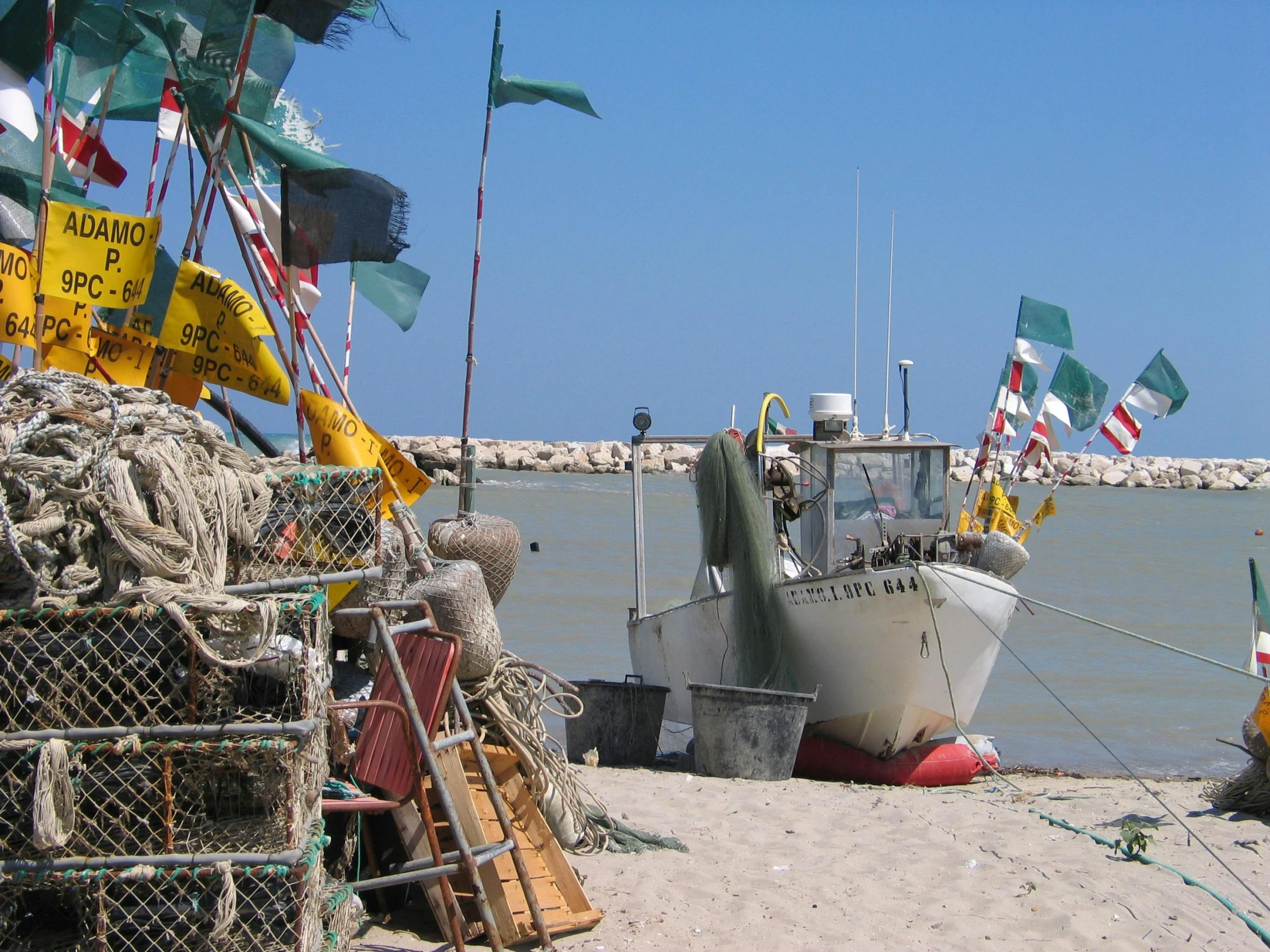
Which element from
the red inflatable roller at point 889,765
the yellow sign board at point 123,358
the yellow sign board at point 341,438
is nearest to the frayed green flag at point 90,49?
the yellow sign board at point 123,358

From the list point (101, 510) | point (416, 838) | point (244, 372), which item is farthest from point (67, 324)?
point (416, 838)

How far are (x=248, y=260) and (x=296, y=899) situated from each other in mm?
3173

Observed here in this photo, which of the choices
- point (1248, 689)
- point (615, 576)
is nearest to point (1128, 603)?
point (1248, 689)

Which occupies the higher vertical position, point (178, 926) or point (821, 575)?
point (821, 575)

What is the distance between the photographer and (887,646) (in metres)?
8.28

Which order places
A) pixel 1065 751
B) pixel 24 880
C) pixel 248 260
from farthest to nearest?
pixel 1065 751 → pixel 248 260 → pixel 24 880

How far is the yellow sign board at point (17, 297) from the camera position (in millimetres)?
4707

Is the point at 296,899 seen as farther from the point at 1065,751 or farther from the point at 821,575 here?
the point at 1065,751

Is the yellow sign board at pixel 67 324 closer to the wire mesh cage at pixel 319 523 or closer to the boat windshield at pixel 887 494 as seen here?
the wire mesh cage at pixel 319 523

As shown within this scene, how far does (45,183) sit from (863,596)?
5509 millimetres

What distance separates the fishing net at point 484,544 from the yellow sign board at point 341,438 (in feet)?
3.06

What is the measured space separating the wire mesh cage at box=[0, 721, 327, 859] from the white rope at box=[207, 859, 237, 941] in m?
0.13

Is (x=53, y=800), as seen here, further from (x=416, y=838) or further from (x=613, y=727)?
(x=613, y=727)

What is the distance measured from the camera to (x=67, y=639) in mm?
3557
